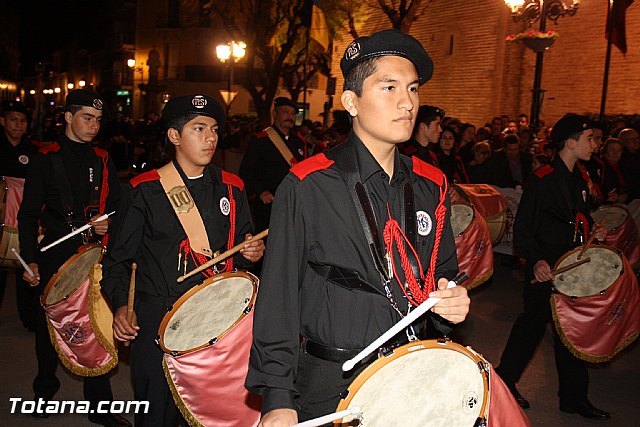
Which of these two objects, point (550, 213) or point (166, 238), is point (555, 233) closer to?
point (550, 213)

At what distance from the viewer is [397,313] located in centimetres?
250

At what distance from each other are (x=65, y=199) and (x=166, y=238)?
1831mm

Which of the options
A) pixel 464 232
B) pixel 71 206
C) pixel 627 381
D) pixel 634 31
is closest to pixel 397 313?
pixel 71 206

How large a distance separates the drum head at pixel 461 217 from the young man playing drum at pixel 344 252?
5680 mm

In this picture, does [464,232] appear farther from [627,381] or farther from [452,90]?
[452,90]

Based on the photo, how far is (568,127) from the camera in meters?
5.52

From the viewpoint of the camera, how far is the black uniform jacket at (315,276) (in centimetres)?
243

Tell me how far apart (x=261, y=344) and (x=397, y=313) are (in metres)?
0.49

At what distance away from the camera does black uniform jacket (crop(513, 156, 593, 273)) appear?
555 cm

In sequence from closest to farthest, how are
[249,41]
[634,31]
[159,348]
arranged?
[159,348] → [634,31] → [249,41]

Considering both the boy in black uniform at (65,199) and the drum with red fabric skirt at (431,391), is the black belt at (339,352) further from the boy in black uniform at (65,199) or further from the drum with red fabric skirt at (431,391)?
the boy in black uniform at (65,199)

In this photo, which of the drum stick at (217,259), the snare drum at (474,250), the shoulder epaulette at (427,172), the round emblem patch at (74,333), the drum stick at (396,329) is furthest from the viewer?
the snare drum at (474,250)

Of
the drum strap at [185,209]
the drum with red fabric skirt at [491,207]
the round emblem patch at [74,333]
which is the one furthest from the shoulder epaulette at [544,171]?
the drum with red fabric skirt at [491,207]

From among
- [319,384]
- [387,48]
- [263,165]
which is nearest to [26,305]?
[263,165]
